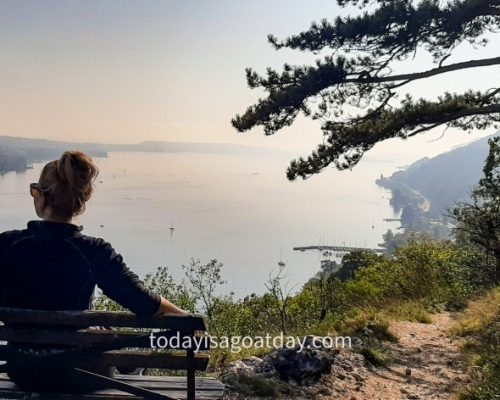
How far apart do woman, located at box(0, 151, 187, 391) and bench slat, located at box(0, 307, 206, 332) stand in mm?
50

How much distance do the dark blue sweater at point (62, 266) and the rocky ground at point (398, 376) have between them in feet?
6.67

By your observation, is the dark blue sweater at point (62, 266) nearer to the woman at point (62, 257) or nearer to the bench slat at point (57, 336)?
the woman at point (62, 257)

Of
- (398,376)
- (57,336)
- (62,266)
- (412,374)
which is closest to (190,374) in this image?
(57,336)

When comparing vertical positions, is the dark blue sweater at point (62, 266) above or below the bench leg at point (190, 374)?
above

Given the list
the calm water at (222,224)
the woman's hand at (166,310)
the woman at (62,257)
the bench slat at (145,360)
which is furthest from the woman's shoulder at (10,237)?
the calm water at (222,224)

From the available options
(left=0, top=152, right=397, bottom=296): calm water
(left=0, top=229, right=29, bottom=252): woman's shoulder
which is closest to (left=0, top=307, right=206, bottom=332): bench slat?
(left=0, top=229, right=29, bottom=252): woman's shoulder

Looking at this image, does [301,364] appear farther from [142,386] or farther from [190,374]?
[190,374]

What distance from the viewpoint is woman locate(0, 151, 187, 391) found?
2240 mm

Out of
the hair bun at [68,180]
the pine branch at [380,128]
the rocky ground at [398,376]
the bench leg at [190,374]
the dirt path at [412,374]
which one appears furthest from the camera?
the pine branch at [380,128]

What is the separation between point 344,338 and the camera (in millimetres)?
5621

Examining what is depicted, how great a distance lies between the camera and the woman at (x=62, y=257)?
Answer: 2240 mm

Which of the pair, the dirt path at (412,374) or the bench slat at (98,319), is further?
the dirt path at (412,374)

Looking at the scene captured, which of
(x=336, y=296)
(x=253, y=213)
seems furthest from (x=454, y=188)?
(x=336, y=296)

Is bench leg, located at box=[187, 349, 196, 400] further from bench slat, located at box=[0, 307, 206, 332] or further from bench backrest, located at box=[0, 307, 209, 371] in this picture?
bench slat, located at box=[0, 307, 206, 332]
